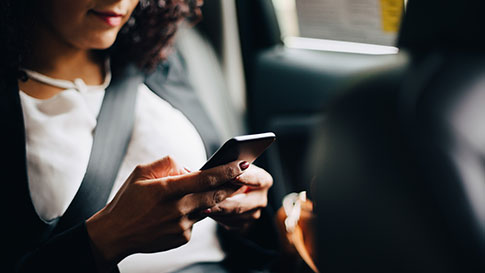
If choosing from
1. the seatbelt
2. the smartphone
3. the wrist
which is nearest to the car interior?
the smartphone

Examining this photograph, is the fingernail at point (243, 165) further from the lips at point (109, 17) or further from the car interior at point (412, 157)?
the lips at point (109, 17)

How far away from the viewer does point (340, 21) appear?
1501 mm

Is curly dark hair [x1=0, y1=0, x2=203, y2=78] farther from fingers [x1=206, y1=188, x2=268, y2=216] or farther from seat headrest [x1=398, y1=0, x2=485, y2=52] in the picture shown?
seat headrest [x1=398, y1=0, x2=485, y2=52]

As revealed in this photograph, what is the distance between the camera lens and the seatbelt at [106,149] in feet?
2.82

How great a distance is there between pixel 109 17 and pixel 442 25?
→ 0.62m

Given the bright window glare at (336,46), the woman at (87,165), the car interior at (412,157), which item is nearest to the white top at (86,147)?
the woman at (87,165)

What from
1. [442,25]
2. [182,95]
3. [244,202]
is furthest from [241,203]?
[442,25]

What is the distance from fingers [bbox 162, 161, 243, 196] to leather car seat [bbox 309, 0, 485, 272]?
0.52ft

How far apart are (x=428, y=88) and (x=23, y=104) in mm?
693

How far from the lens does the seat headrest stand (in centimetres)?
55

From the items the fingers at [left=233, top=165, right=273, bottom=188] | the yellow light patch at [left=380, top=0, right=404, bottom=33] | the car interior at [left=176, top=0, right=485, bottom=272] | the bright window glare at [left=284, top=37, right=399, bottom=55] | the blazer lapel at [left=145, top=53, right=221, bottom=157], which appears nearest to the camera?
the car interior at [left=176, top=0, right=485, bottom=272]

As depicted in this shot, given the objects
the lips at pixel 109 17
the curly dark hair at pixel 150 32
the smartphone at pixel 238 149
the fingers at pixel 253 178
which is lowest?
the fingers at pixel 253 178

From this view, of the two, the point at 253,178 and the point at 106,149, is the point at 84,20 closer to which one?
the point at 106,149

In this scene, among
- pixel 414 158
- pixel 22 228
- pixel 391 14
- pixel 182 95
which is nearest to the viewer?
pixel 414 158
